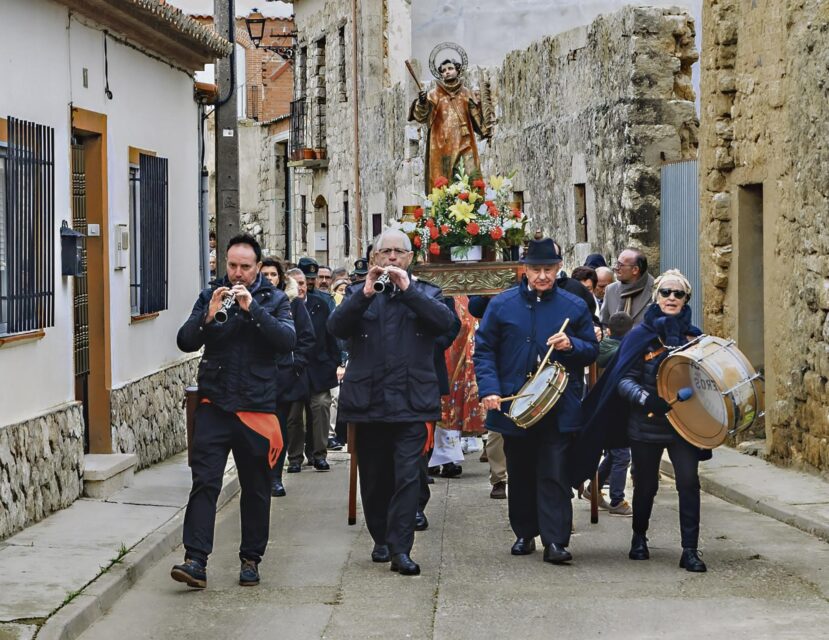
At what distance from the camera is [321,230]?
37750 millimetres

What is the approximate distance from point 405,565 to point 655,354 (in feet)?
5.97

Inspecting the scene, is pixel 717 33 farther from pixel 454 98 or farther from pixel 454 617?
pixel 454 617

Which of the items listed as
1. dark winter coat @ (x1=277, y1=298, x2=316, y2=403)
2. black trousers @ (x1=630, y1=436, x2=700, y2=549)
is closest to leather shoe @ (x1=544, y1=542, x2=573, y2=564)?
black trousers @ (x1=630, y1=436, x2=700, y2=549)

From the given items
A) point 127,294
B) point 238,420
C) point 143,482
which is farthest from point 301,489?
point 238,420

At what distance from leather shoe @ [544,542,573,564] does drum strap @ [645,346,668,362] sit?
3.76 feet

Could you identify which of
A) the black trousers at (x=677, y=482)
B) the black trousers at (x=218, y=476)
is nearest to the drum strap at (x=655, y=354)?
the black trousers at (x=677, y=482)

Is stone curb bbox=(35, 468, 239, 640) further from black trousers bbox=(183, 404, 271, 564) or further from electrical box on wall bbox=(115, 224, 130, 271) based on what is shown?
electrical box on wall bbox=(115, 224, 130, 271)

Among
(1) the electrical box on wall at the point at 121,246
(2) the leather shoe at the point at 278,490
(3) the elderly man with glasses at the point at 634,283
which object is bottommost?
(2) the leather shoe at the point at 278,490

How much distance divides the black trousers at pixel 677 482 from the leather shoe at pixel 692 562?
3 cm

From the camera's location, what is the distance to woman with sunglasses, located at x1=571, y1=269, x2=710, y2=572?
8578mm

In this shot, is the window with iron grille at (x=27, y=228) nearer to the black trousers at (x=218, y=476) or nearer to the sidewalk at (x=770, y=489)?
the black trousers at (x=218, y=476)

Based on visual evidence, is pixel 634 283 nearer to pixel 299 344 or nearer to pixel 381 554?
pixel 299 344

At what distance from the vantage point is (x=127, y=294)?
1307 cm

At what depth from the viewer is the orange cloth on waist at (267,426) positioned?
26.5 feet
